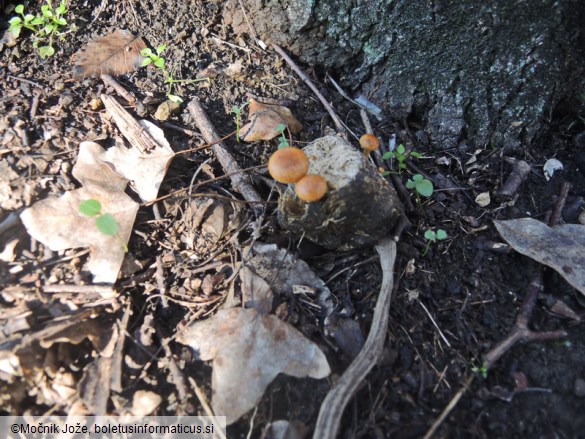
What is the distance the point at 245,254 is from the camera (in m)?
2.32

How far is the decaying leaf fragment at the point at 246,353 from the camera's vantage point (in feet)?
6.35

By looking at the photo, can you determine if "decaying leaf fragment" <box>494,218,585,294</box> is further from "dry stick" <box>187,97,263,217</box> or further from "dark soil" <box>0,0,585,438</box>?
"dry stick" <box>187,97,263,217</box>

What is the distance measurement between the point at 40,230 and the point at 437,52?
8.85 feet

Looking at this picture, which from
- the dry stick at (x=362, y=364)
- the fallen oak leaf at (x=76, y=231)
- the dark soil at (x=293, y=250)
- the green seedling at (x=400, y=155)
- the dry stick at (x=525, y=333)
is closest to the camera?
the dry stick at (x=362, y=364)

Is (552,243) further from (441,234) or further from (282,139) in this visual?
(282,139)

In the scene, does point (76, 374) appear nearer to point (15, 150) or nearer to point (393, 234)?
point (15, 150)

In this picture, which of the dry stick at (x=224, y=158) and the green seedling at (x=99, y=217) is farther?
the dry stick at (x=224, y=158)

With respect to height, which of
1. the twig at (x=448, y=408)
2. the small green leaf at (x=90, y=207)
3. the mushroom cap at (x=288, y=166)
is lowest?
the twig at (x=448, y=408)

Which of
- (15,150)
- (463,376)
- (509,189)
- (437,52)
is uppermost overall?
(15,150)

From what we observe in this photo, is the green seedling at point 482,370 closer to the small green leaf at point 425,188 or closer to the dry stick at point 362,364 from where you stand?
the dry stick at point 362,364

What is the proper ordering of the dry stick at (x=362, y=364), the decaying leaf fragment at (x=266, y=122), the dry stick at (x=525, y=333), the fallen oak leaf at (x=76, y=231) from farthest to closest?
1. the decaying leaf fragment at (x=266, y=122)
2. the fallen oak leaf at (x=76, y=231)
3. the dry stick at (x=525, y=333)
4. the dry stick at (x=362, y=364)

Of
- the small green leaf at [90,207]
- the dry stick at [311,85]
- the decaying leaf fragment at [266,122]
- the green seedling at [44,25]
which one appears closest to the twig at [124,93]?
the green seedling at [44,25]

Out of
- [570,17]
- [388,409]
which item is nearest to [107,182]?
[388,409]

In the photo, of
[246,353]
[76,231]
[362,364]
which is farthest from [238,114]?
[362,364]
